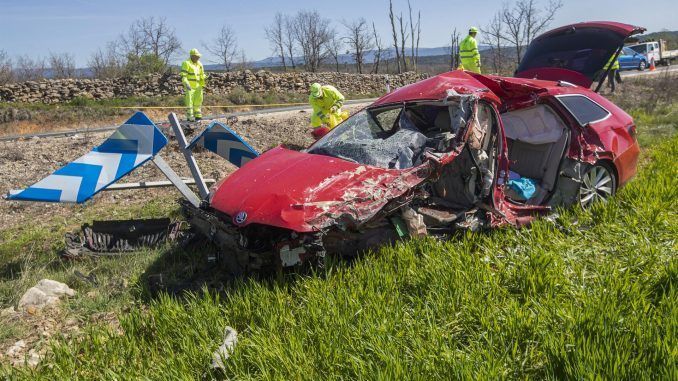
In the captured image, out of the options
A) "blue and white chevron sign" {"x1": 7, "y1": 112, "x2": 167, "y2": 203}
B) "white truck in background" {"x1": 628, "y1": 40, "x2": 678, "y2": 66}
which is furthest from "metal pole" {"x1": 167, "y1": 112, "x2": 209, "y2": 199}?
"white truck in background" {"x1": 628, "y1": 40, "x2": 678, "y2": 66}

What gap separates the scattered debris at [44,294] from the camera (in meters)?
4.34

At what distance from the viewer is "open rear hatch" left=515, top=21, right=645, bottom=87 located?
736 cm

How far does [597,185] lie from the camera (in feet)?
17.6

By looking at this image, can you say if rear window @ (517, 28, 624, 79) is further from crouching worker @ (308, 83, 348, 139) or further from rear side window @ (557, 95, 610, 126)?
crouching worker @ (308, 83, 348, 139)

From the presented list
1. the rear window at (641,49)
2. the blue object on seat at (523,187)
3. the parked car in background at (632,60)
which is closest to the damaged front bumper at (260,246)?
the blue object on seat at (523,187)

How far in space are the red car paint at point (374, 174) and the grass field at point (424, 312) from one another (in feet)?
1.64

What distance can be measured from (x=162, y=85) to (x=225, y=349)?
74.4 feet

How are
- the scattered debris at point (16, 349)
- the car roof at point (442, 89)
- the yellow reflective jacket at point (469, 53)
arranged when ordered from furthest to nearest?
the yellow reflective jacket at point (469, 53) → the car roof at point (442, 89) → the scattered debris at point (16, 349)

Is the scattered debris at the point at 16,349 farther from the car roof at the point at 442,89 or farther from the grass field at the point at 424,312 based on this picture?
the car roof at the point at 442,89

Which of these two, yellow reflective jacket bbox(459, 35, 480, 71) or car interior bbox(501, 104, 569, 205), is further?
yellow reflective jacket bbox(459, 35, 480, 71)

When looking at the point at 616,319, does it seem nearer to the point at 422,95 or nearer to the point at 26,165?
the point at 422,95

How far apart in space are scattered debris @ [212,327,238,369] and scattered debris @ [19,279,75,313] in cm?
207

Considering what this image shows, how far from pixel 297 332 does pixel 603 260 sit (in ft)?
8.24

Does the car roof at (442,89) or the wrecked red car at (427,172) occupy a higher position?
the car roof at (442,89)
